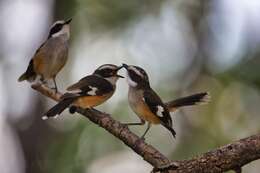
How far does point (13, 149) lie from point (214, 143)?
190 cm

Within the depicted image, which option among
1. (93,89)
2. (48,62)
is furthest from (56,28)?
A: (93,89)

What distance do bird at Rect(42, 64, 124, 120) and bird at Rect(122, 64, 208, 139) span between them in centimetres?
9

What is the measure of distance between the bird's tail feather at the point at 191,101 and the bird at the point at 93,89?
1.01 ft

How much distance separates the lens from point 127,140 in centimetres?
254

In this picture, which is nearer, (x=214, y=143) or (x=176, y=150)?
(x=214, y=143)

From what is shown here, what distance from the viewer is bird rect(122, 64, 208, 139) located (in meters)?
2.73

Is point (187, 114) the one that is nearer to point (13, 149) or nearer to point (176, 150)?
point (176, 150)

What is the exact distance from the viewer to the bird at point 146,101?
107 inches

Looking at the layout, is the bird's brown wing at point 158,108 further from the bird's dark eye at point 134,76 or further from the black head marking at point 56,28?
the black head marking at point 56,28

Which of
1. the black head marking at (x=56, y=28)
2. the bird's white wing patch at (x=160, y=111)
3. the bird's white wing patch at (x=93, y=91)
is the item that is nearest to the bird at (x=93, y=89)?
the bird's white wing patch at (x=93, y=91)

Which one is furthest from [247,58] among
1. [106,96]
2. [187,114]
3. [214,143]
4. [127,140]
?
[127,140]

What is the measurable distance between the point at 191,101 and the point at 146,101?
0.23 meters

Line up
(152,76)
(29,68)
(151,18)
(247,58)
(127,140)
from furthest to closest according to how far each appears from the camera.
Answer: (151,18) → (152,76) → (247,58) → (29,68) → (127,140)

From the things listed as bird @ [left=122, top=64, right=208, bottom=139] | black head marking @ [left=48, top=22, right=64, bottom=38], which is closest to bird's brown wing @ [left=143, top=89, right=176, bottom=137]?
bird @ [left=122, top=64, right=208, bottom=139]
